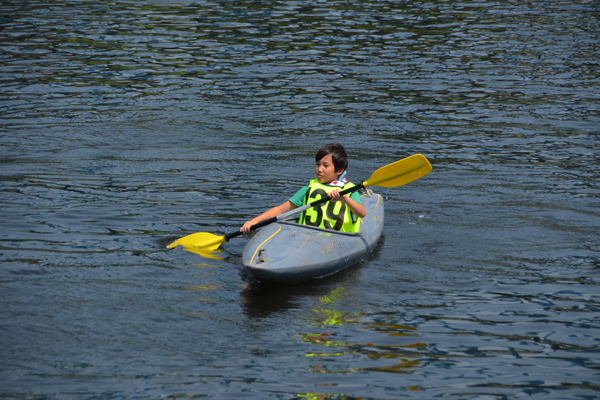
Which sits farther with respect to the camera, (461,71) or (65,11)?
(65,11)

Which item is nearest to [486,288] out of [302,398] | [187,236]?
→ [302,398]

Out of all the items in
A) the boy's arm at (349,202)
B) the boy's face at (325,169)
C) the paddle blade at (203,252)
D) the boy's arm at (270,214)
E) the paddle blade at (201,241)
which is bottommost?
the paddle blade at (203,252)

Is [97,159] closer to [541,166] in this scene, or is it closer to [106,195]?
[106,195]

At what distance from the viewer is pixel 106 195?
27.0 feet

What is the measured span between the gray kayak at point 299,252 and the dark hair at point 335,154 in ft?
2.16

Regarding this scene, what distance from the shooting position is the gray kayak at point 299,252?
18.9 feet

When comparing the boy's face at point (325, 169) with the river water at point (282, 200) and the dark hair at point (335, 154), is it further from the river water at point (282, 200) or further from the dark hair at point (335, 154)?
the river water at point (282, 200)

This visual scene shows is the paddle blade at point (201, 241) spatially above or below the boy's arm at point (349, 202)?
below

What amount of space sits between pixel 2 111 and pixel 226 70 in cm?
519

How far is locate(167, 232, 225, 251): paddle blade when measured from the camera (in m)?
6.64

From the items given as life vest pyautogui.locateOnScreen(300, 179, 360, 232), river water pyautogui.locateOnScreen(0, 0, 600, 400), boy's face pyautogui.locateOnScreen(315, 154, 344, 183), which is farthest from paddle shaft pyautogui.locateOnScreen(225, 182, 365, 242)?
river water pyautogui.locateOnScreen(0, 0, 600, 400)

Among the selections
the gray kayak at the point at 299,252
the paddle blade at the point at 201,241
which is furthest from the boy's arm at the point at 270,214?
the paddle blade at the point at 201,241

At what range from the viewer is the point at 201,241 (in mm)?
6664

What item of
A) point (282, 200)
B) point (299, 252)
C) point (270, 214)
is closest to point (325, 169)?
point (270, 214)
